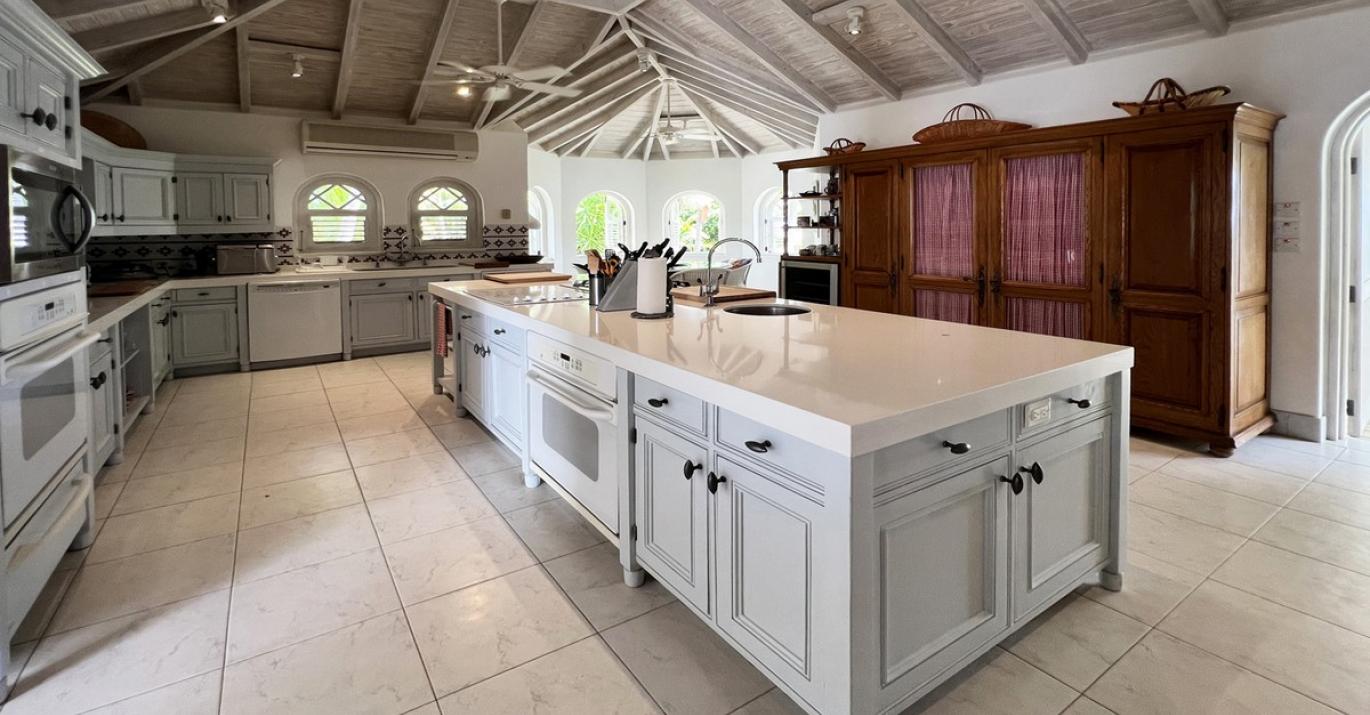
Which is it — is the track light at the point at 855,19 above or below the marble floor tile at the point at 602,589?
above

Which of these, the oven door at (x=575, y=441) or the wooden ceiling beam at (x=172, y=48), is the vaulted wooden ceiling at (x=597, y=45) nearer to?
the wooden ceiling beam at (x=172, y=48)

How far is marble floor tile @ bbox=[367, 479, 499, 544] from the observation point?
2873 millimetres

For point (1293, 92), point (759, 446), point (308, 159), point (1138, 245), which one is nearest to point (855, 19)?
point (1138, 245)

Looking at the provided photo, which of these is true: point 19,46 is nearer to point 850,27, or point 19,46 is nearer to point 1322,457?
point 850,27

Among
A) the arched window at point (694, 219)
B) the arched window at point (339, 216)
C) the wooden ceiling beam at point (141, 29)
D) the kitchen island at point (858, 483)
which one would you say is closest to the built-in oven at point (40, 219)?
the kitchen island at point (858, 483)

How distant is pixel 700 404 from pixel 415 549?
1.49 meters

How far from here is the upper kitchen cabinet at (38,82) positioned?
6.42 feet

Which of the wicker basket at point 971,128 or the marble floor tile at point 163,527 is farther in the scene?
the wicker basket at point 971,128

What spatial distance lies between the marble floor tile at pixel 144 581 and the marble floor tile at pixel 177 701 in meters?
0.54

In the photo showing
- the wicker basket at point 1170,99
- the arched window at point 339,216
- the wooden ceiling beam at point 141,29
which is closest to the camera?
the wicker basket at point 1170,99

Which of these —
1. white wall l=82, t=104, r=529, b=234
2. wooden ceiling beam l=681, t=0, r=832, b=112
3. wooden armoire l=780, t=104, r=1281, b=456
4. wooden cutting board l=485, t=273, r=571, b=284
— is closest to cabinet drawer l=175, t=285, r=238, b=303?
white wall l=82, t=104, r=529, b=234

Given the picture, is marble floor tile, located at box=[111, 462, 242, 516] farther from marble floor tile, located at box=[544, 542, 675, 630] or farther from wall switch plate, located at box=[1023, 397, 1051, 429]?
wall switch plate, located at box=[1023, 397, 1051, 429]

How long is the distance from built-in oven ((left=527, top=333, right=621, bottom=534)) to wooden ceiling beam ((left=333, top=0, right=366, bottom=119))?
4227 mm

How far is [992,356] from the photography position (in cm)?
196
